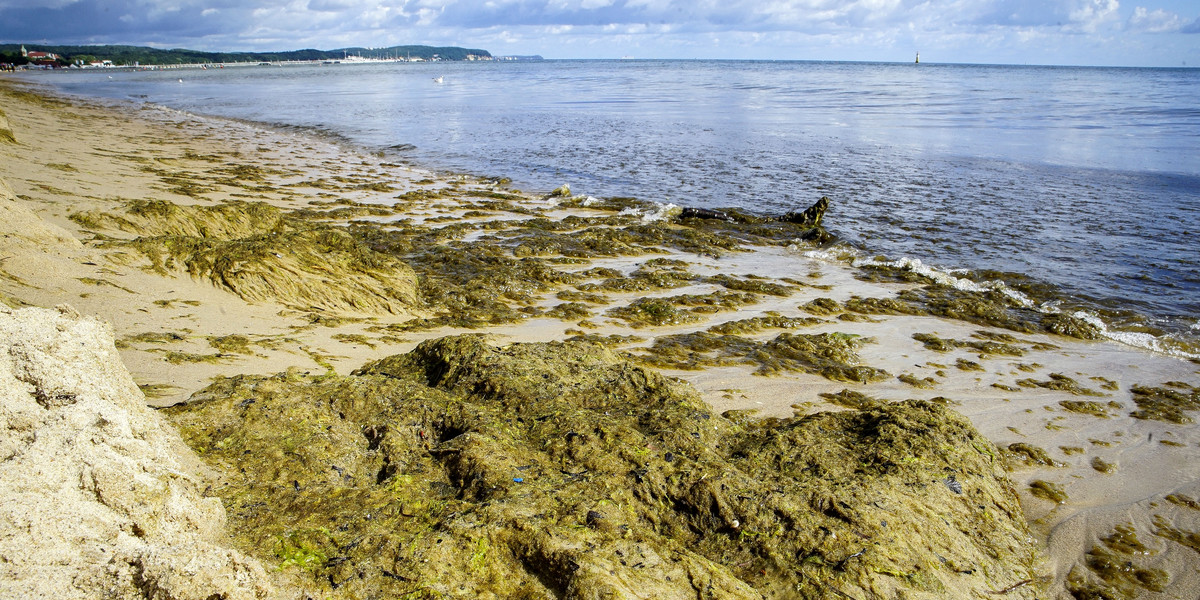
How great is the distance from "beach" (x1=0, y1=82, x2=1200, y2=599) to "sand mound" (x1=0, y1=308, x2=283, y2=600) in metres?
0.36

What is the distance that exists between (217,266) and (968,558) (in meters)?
6.30

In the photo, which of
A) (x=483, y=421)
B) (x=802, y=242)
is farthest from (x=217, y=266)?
(x=802, y=242)

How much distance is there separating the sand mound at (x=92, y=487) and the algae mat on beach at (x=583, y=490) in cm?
24

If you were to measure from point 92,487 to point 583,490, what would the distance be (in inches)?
66.7

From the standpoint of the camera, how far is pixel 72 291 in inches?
190

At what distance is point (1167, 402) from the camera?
→ 19.1 ft

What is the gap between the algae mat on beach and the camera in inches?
90.2

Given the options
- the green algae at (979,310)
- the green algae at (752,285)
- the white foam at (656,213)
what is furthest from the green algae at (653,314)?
the white foam at (656,213)

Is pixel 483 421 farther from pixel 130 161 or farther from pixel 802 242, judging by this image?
pixel 130 161

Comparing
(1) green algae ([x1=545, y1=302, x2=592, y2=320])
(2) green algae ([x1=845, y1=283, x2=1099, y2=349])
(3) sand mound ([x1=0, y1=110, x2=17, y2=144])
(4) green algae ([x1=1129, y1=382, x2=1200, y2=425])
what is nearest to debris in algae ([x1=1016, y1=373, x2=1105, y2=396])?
(4) green algae ([x1=1129, y1=382, x2=1200, y2=425])

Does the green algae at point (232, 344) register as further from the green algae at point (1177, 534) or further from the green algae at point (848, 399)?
the green algae at point (1177, 534)

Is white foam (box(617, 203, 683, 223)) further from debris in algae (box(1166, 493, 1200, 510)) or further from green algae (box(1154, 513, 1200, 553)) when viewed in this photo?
green algae (box(1154, 513, 1200, 553))

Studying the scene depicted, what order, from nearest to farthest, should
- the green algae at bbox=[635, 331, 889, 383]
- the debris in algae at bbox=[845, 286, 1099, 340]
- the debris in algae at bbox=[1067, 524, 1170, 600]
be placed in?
1. the debris in algae at bbox=[1067, 524, 1170, 600]
2. the green algae at bbox=[635, 331, 889, 383]
3. the debris in algae at bbox=[845, 286, 1099, 340]

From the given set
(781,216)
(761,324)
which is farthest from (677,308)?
(781,216)
